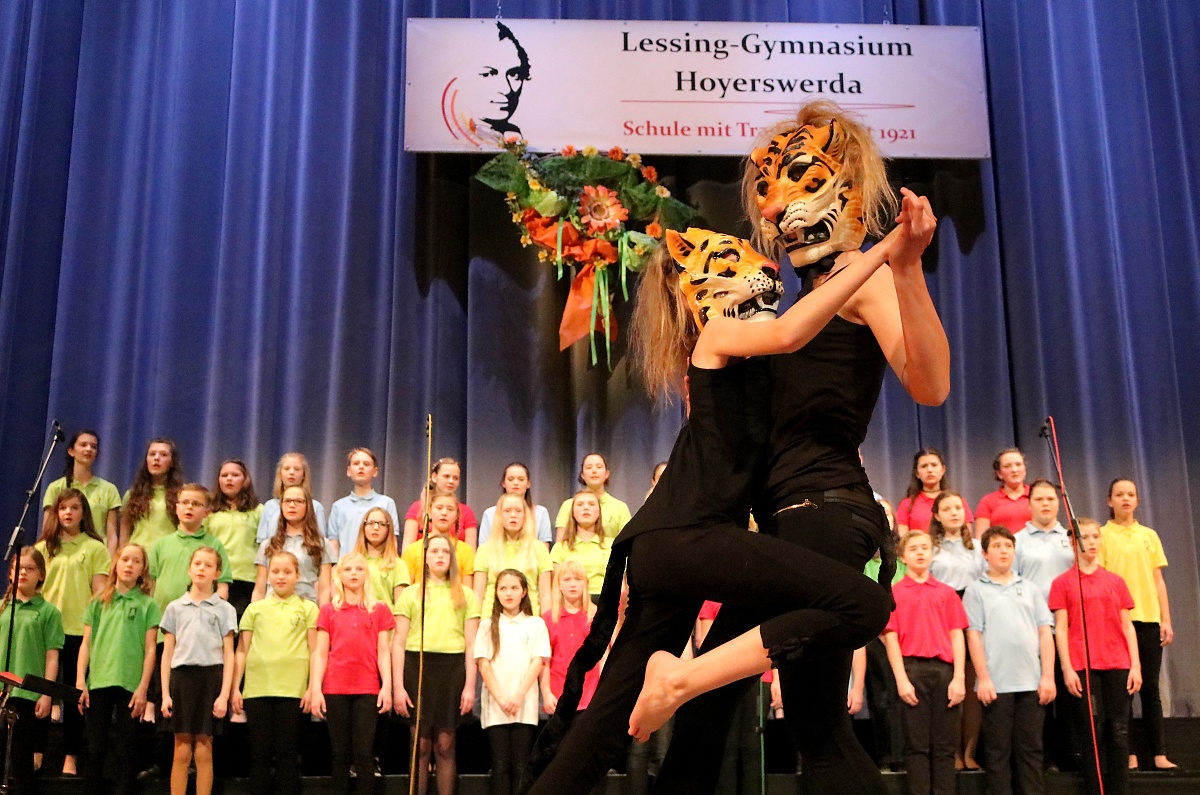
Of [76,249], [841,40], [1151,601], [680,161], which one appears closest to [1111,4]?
[841,40]

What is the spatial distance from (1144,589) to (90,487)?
5.62 metres

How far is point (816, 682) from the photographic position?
2.15m

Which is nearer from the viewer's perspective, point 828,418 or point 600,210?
point 828,418

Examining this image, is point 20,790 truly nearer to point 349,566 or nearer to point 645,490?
point 349,566

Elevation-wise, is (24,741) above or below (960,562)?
below

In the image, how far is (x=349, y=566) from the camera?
543cm

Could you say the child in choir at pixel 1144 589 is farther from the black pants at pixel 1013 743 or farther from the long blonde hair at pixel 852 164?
the long blonde hair at pixel 852 164

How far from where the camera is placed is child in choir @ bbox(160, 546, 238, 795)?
5027 mm

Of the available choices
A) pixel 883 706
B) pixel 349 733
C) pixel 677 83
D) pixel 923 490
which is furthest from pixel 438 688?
pixel 677 83

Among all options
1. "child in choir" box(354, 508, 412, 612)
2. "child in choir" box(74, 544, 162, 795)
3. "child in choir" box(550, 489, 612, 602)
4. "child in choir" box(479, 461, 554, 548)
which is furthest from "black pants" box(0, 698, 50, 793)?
"child in choir" box(550, 489, 612, 602)

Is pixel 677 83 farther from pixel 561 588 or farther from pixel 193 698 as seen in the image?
pixel 193 698

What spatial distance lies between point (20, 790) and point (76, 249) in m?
3.88

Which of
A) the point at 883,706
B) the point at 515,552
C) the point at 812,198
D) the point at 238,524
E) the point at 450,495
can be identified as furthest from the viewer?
the point at 450,495

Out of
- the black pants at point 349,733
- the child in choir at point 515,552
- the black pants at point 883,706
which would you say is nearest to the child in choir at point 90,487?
the black pants at point 349,733
